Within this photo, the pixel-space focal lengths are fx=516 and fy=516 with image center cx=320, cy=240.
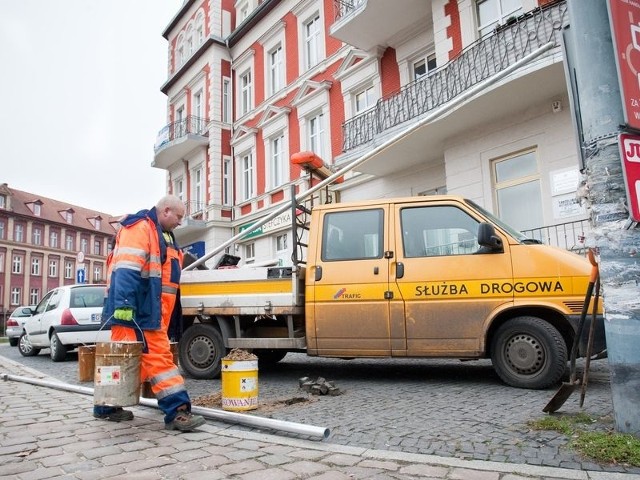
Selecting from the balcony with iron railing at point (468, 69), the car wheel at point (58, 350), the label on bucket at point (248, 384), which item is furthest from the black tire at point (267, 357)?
the balcony with iron railing at point (468, 69)

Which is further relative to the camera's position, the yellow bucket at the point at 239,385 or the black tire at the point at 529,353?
the black tire at the point at 529,353

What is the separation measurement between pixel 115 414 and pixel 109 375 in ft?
1.69

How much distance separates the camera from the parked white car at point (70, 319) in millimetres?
10453

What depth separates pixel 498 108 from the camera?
10.9m

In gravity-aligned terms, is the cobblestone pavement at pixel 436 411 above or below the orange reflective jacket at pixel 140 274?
below

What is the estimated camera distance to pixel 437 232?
5.76m

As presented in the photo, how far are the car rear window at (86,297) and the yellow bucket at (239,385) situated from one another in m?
7.02

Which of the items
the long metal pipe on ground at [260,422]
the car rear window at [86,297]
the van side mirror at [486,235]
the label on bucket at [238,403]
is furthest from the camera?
the car rear window at [86,297]

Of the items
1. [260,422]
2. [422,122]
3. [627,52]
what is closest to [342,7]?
[422,122]

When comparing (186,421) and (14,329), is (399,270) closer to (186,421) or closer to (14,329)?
(186,421)

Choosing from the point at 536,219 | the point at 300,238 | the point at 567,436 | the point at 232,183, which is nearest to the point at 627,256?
the point at 567,436

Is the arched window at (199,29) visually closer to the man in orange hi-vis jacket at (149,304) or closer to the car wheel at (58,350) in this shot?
the car wheel at (58,350)

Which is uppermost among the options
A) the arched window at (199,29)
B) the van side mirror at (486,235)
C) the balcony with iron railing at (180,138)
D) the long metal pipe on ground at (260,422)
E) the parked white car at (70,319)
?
the arched window at (199,29)

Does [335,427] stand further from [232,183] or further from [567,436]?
[232,183]
